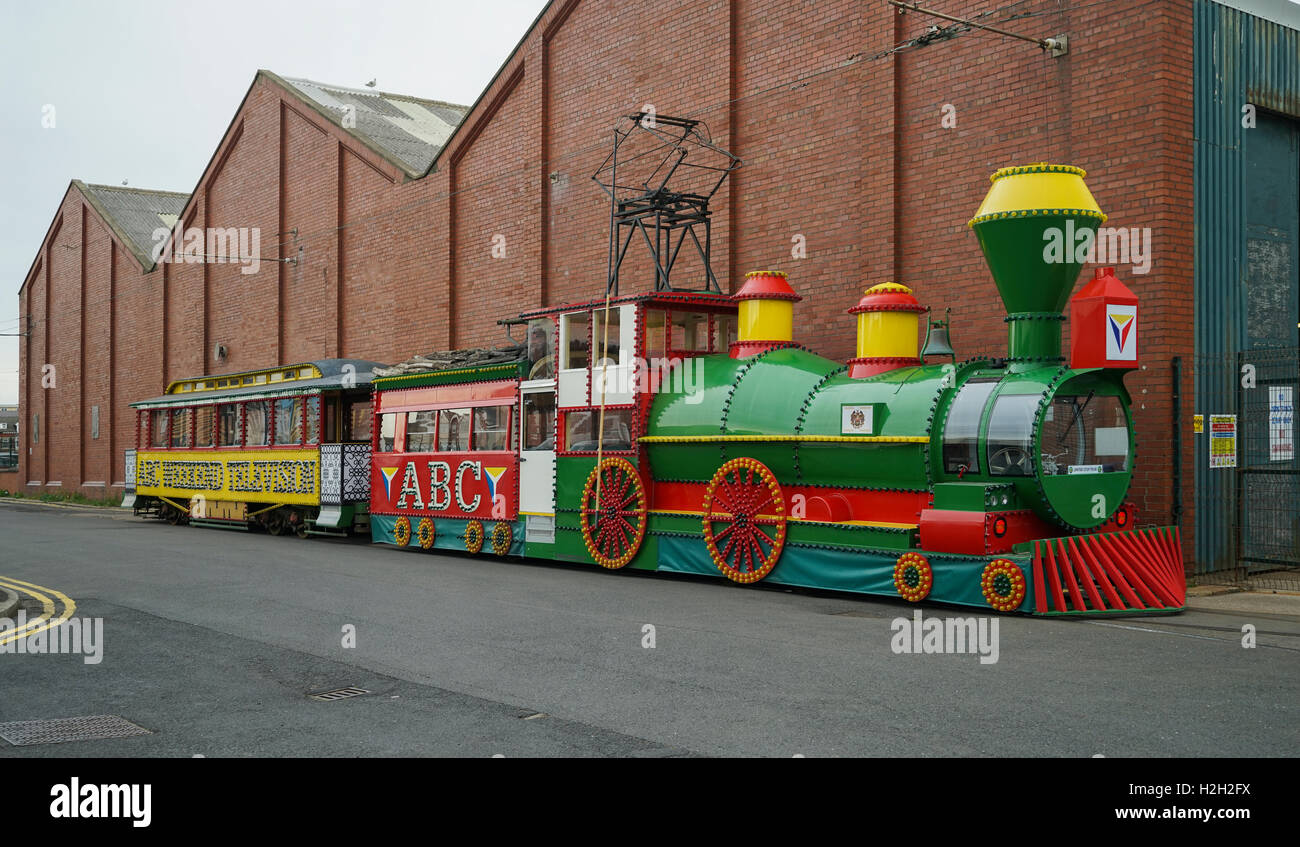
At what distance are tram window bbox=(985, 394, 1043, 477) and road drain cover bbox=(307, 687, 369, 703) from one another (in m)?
6.70

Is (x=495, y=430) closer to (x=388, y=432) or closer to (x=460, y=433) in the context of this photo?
(x=460, y=433)

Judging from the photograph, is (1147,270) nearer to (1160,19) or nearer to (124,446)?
(1160,19)

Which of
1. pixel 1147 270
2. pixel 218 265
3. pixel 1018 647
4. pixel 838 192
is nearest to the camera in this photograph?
pixel 1018 647

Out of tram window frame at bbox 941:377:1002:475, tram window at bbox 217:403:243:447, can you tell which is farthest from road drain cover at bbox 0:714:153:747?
tram window at bbox 217:403:243:447

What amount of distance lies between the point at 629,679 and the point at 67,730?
345 cm

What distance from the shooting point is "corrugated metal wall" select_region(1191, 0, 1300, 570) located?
1355 cm

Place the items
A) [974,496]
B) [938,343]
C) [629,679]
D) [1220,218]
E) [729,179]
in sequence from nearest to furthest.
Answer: [629,679] < [974,496] < [938,343] < [1220,218] < [729,179]

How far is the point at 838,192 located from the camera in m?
17.2

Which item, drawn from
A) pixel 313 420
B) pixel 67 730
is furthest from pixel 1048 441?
pixel 313 420

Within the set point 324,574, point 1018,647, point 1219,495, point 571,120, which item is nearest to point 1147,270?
point 1219,495

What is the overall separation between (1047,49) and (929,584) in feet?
23.9

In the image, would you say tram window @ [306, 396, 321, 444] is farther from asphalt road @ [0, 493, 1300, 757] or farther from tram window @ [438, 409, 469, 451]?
asphalt road @ [0, 493, 1300, 757]

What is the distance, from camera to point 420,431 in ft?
65.0

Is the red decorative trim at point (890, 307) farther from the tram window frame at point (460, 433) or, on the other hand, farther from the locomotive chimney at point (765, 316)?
the tram window frame at point (460, 433)
